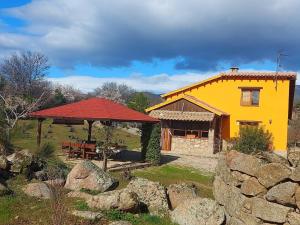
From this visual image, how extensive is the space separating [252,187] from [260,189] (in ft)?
0.73

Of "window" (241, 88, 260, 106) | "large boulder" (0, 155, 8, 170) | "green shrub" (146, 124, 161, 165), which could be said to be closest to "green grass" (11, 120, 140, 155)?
"green shrub" (146, 124, 161, 165)

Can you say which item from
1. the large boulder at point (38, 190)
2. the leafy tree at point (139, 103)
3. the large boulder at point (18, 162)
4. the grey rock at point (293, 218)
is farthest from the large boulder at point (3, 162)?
the leafy tree at point (139, 103)

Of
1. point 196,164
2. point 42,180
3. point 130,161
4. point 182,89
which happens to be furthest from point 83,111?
point 182,89

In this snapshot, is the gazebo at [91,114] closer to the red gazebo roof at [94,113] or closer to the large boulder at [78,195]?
the red gazebo roof at [94,113]

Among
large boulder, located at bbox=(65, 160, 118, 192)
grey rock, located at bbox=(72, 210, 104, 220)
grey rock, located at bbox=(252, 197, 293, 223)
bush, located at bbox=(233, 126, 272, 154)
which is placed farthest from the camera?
bush, located at bbox=(233, 126, 272, 154)

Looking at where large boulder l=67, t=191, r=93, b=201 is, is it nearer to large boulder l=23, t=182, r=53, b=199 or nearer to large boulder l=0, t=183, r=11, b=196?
large boulder l=23, t=182, r=53, b=199

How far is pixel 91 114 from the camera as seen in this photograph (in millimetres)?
23141

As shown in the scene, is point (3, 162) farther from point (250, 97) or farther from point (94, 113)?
point (250, 97)

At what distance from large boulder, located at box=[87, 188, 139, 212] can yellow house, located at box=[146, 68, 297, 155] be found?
2101cm

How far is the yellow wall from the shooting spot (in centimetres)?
3391

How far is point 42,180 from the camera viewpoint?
49.4 feet

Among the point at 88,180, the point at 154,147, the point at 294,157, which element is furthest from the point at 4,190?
the point at 154,147

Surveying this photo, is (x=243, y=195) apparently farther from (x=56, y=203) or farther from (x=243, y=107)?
(x=243, y=107)

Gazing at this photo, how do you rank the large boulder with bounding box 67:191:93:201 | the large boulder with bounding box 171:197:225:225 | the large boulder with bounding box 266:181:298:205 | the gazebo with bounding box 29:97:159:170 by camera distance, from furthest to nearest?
the gazebo with bounding box 29:97:159:170, the large boulder with bounding box 67:191:93:201, the large boulder with bounding box 171:197:225:225, the large boulder with bounding box 266:181:298:205
